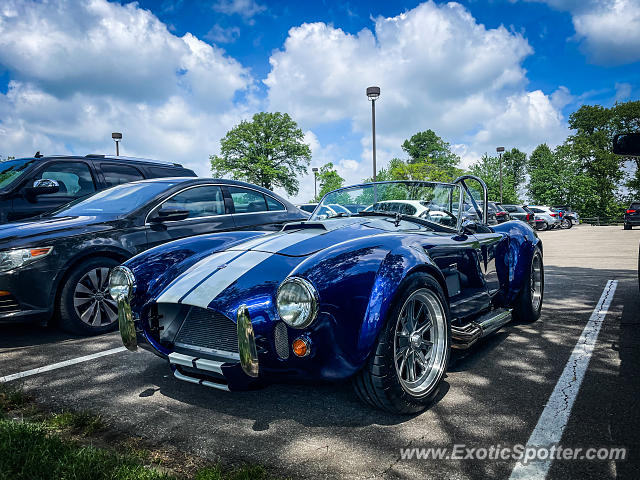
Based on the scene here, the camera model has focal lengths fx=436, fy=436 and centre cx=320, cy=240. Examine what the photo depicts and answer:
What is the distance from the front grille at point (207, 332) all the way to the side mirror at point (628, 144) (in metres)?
3.35

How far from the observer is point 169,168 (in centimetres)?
695

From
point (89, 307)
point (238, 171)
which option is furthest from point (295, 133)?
point (89, 307)

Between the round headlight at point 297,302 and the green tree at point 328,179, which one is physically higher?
the green tree at point 328,179

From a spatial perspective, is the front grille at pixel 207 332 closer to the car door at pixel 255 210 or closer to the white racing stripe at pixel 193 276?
the white racing stripe at pixel 193 276

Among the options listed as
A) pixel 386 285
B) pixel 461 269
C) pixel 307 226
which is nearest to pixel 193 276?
pixel 307 226

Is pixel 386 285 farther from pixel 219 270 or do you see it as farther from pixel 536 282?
pixel 536 282

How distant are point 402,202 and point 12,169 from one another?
514 cm

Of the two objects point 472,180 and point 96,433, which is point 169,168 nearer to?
point 472,180

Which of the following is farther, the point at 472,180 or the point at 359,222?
the point at 472,180

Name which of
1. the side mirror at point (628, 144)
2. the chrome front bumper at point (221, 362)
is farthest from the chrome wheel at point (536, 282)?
the chrome front bumper at point (221, 362)

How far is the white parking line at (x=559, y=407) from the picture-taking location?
193 centimetres

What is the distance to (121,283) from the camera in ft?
9.43

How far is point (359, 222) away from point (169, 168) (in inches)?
182

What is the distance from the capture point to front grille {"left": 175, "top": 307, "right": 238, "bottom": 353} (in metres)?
2.36
